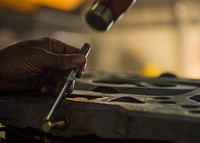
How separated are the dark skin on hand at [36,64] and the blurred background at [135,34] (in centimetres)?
166

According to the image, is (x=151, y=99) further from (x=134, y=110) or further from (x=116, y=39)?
(x=116, y=39)

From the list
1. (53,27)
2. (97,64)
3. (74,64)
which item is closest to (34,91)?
(74,64)

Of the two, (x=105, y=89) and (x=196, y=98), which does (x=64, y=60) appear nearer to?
(x=105, y=89)

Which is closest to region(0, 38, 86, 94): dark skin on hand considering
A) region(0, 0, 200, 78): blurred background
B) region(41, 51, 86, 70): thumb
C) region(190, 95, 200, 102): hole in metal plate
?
region(41, 51, 86, 70): thumb

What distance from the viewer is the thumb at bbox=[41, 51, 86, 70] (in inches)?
25.5

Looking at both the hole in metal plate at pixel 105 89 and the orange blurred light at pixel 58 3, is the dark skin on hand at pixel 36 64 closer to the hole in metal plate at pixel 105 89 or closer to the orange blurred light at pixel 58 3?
the hole in metal plate at pixel 105 89

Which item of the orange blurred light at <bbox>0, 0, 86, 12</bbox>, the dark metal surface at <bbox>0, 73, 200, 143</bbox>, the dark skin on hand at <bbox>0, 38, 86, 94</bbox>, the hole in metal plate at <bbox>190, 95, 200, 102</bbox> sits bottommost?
the dark metal surface at <bbox>0, 73, 200, 143</bbox>

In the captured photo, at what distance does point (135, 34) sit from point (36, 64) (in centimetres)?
382

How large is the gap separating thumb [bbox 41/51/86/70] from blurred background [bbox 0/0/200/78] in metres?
1.73

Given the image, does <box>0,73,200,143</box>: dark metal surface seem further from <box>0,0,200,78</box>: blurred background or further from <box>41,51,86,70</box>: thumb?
<box>0,0,200,78</box>: blurred background

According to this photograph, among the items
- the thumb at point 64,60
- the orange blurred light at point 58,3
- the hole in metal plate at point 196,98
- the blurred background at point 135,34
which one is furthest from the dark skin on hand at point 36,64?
the blurred background at point 135,34

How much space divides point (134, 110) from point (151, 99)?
0.14 m

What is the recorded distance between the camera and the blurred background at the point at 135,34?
2.91m

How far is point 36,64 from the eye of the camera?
678 millimetres
